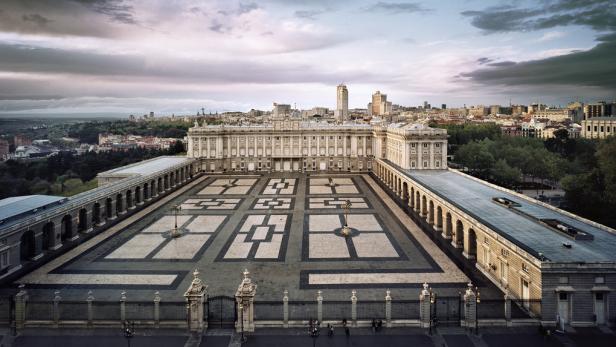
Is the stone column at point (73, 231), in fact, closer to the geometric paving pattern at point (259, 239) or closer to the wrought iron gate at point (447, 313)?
the geometric paving pattern at point (259, 239)

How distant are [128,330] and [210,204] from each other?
34035mm

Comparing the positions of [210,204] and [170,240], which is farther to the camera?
[210,204]

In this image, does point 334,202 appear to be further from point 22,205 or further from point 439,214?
point 22,205

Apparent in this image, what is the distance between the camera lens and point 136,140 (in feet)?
433

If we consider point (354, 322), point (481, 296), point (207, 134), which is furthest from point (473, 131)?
point (354, 322)

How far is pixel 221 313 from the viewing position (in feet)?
69.8

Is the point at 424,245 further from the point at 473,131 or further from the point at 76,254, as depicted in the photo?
the point at 473,131

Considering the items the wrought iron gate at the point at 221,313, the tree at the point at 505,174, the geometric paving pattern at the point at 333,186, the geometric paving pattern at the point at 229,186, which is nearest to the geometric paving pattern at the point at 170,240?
the wrought iron gate at the point at 221,313

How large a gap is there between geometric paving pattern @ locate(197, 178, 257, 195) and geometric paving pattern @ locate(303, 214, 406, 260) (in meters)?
19.3

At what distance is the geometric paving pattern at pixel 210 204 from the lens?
166 ft

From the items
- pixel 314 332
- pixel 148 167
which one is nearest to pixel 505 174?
pixel 148 167

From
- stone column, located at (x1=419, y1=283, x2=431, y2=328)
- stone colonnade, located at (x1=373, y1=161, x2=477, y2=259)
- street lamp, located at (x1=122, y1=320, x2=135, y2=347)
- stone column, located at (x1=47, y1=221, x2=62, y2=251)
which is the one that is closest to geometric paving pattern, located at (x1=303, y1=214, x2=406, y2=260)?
stone colonnade, located at (x1=373, y1=161, x2=477, y2=259)

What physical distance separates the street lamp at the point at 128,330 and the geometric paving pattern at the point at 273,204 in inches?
1177

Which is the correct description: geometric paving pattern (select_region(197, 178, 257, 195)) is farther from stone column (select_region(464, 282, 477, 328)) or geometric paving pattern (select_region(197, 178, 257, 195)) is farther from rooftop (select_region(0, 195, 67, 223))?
stone column (select_region(464, 282, 477, 328))
